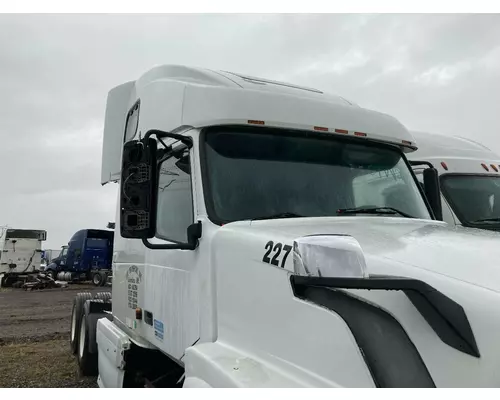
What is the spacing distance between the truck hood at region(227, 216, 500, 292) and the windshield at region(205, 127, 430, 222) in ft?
0.86

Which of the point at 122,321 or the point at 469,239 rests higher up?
the point at 469,239

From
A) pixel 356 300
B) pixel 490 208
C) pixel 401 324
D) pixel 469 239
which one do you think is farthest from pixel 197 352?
pixel 490 208

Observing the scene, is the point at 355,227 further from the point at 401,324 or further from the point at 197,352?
the point at 197,352

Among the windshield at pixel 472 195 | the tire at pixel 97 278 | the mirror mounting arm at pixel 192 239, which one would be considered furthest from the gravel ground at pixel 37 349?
the tire at pixel 97 278

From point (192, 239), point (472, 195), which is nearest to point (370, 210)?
point (192, 239)

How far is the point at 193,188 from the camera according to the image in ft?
10.1

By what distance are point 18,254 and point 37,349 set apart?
21.1 m

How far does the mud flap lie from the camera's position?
4.25 m

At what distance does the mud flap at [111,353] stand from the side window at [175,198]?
1412 millimetres

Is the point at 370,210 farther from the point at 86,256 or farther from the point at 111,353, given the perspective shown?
the point at 86,256

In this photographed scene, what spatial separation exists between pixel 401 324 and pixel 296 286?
0.47 metres

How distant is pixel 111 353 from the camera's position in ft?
15.0

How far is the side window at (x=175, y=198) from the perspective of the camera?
3.21 m

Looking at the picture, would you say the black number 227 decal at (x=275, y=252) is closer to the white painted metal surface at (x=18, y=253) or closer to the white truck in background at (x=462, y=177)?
the white truck in background at (x=462, y=177)
